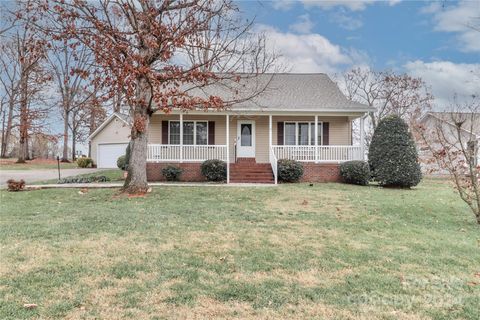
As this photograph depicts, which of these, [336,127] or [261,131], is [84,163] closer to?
[261,131]

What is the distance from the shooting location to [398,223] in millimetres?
7398

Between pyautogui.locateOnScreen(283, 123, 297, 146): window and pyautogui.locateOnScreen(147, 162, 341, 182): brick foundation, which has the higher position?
pyautogui.locateOnScreen(283, 123, 297, 146): window

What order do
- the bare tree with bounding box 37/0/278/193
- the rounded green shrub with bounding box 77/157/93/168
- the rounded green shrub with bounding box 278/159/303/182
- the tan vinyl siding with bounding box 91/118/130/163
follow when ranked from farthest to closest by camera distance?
the rounded green shrub with bounding box 77/157/93/168
the tan vinyl siding with bounding box 91/118/130/163
the rounded green shrub with bounding box 278/159/303/182
the bare tree with bounding box 37/0/278/193

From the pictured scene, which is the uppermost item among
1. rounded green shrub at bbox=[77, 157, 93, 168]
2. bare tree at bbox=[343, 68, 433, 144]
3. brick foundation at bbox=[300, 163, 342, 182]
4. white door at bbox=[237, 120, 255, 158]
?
bare tree at bbox=[343, 68, 433, 144]

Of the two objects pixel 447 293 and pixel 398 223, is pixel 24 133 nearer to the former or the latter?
pixel 398 223

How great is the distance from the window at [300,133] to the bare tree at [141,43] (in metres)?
6.95

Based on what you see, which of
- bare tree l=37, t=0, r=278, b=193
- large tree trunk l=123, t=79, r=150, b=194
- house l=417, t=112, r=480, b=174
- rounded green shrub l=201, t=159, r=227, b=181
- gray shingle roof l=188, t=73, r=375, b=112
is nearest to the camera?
house l=417, t=112, r=480, b=174

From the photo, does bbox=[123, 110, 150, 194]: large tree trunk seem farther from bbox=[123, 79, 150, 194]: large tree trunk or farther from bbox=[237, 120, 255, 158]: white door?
bbox=[237, 120, 255, 158]: white door

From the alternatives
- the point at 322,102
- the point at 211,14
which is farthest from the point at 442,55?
the point at 211,14

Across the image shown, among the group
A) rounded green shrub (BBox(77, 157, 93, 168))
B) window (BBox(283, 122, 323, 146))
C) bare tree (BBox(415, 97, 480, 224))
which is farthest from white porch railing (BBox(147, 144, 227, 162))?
rounded green shrub (BBox(77, 157, 93, 168))

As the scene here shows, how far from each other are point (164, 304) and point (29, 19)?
9.71m

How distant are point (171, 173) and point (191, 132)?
293cm

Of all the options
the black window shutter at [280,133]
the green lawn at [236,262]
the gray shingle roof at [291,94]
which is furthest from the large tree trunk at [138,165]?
the black window shutter at [280,133]

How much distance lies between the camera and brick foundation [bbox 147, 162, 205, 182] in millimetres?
15859
